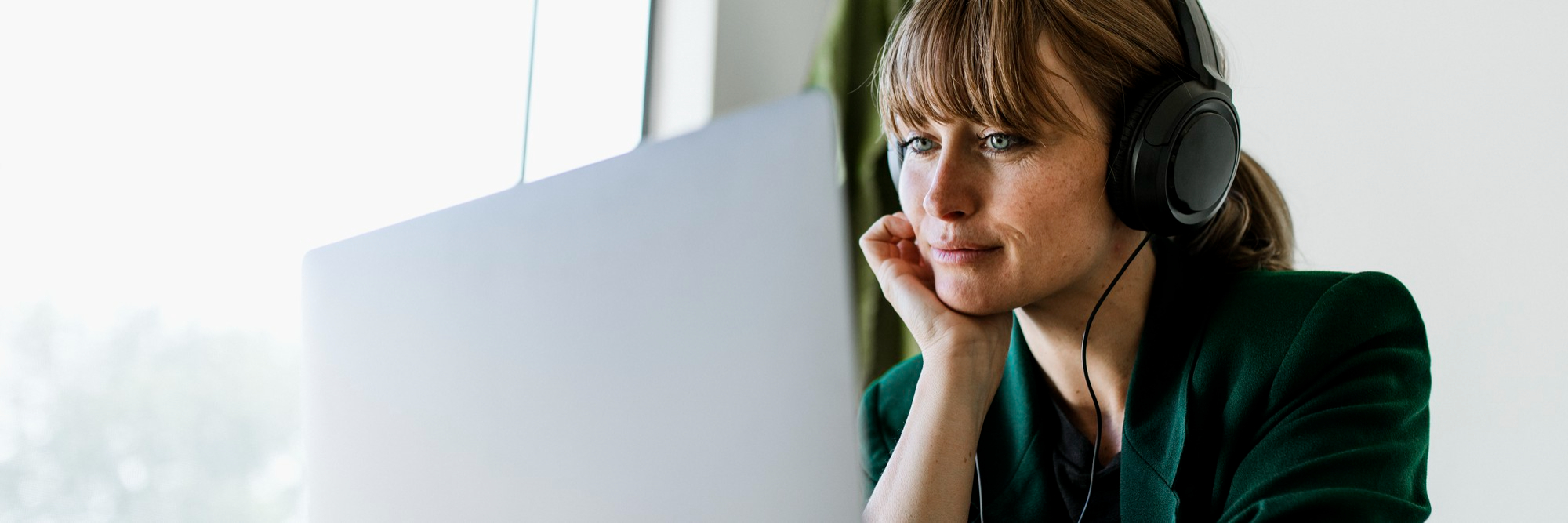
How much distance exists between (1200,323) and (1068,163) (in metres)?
0.21

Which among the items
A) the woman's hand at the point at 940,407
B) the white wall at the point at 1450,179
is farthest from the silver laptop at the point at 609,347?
the white wall at the point at 1450,179

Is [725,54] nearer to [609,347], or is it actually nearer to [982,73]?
[982,73]

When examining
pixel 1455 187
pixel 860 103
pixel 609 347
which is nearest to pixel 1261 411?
pixel 1455 187

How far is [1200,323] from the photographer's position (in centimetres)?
90

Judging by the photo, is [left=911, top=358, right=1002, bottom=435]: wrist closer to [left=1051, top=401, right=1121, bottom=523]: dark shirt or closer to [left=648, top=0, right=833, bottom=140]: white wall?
[left=1051, top=401, right=1121, bottom=523]: dark shirt

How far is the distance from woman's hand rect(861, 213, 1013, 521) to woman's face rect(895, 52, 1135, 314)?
0.07 ft

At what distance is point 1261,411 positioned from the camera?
32.2 inches

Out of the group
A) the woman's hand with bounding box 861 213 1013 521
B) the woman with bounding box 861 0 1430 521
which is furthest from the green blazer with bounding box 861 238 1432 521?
the woman's hand with bounding box 861 213 1013 521

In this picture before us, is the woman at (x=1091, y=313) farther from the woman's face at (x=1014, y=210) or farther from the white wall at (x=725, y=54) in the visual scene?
the white wall at (x=725, y=54)

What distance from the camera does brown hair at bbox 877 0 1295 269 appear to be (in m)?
0.80

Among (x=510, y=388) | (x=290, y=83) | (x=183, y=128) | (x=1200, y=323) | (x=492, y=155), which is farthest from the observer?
(x=492, y=155)

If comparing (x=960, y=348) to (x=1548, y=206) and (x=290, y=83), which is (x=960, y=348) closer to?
(x=1548, y=206)

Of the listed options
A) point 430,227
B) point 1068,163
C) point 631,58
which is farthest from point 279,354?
point 1068,163

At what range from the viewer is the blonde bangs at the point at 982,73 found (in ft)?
2.62
